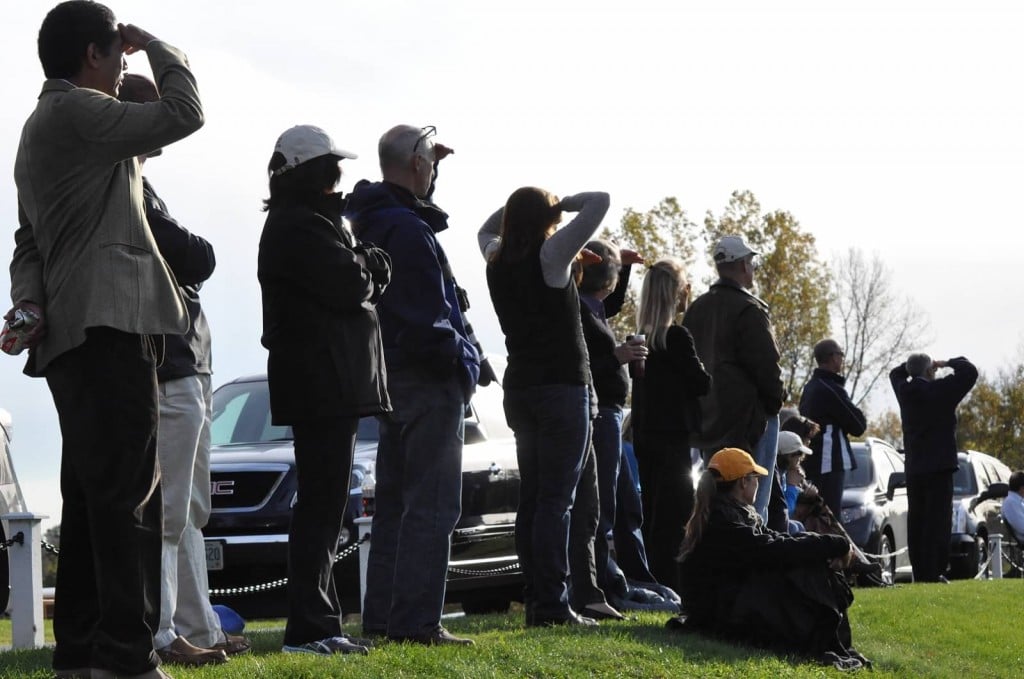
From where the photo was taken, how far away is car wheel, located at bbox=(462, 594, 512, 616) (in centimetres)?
1148

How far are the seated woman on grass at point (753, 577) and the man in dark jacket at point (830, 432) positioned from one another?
5.02m

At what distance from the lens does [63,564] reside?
5.34 metres

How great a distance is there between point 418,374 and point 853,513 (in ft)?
34.4

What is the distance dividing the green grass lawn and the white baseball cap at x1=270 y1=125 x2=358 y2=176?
79.5 inches

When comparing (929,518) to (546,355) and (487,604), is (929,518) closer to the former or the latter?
(487,604)

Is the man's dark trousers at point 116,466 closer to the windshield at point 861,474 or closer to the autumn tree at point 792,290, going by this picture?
the windshield at point 861,474

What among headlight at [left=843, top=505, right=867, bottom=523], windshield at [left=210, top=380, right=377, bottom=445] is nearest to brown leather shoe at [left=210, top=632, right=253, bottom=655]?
windshield at [left=210, top=380, right=377, bottom=445]

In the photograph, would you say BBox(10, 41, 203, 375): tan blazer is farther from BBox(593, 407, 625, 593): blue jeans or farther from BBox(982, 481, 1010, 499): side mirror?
BBox(982, 481, 1010, 499): side mirror

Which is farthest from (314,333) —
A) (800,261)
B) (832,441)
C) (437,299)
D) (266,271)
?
(800,261)

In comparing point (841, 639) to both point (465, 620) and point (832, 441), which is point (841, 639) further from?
point (832, 441)

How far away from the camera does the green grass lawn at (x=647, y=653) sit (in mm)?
6219

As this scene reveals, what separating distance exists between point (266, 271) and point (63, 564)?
1.55 metres

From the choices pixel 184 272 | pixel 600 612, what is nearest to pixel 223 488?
pixel 600 612

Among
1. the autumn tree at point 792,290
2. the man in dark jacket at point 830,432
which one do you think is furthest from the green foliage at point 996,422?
the man in dark jacket at point 830,432
